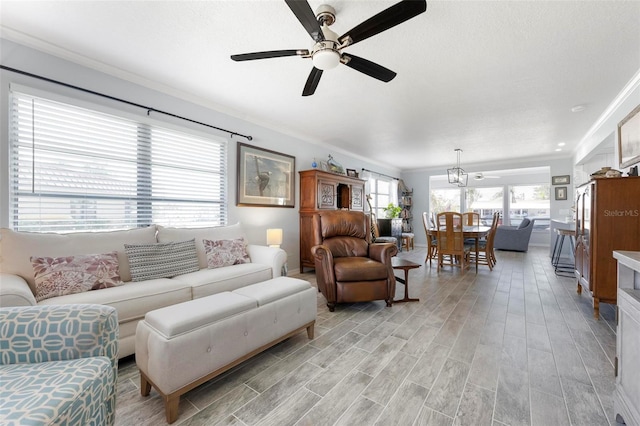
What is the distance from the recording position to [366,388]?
1615mm

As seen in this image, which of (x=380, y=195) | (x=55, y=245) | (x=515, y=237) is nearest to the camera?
(x=55, y=245)

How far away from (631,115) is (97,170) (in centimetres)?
556

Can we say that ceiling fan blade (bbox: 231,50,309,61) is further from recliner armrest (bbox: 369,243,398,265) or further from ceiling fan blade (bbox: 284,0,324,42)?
recliner armrest (bbox: 369,243,398,265)

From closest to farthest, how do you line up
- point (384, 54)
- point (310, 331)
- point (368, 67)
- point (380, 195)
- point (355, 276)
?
1. point (368, 67)
2. point (310, 331)
3. point (384, 54)
4. point (355, 276)
5. point (380, 195)

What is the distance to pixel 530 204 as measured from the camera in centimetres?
852

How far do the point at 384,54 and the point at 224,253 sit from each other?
2.57 meters

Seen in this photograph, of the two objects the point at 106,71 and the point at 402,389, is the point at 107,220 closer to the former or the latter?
the point at 106,71

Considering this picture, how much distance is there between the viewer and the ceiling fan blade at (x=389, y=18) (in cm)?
137

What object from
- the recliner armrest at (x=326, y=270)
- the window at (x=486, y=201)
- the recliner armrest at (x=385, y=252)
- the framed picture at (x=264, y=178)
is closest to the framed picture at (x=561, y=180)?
the window at (x=486, y=201)

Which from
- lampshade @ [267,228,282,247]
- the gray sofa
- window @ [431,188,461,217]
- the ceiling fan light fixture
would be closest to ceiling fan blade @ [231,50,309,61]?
the ceiling fan light fixture

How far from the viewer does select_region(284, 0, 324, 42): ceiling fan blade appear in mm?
1390

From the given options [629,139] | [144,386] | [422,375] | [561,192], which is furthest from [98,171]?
[561,192]

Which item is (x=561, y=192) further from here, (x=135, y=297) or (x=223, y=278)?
(x=135, y=297)

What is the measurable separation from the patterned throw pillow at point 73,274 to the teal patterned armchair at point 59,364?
35.6 inches
